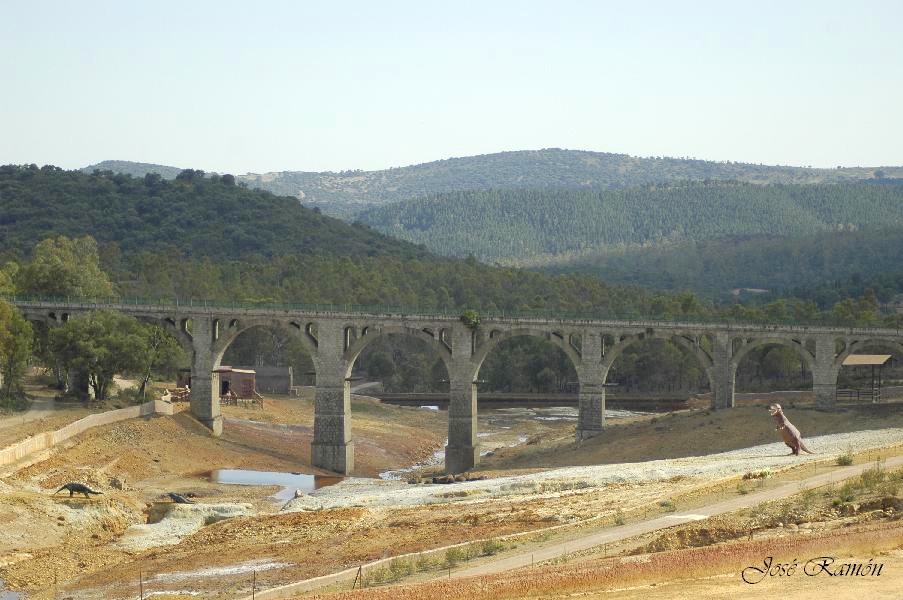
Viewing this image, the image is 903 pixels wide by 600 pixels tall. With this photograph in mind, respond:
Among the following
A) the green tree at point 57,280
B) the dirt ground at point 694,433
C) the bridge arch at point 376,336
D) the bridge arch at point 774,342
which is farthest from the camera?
the green tree at point 57,280

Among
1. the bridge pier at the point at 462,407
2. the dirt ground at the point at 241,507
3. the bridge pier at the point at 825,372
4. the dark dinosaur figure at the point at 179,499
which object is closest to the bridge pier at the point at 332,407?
the dirt ground at the point at 241,507

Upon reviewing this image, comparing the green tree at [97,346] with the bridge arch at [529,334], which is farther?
the bridge arch at [529,334]

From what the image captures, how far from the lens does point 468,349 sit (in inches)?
3669

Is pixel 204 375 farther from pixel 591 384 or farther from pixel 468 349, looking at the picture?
pixel 591 384

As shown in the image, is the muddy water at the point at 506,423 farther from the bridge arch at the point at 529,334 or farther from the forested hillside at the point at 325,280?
the forested hillside at the point at 325,280

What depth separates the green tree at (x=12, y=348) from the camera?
292 ft

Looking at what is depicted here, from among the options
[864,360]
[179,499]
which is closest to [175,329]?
[179,499]

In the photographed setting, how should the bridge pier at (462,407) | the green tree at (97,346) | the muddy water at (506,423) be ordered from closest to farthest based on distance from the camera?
the bridge pier at (462,407)
the green tree at (97,346)
the muddy water at (506,423)

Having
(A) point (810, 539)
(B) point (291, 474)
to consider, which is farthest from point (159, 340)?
(A) point (810, 539)

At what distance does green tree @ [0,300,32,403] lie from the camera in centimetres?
8906

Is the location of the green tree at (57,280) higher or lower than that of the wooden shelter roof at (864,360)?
higher

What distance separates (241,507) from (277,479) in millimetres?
17408

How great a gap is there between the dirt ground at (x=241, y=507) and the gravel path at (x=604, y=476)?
3.14 feet

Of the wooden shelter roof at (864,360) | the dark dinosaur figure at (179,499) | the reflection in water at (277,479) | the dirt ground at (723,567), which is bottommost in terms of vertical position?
the reflection in water at (277,479)
